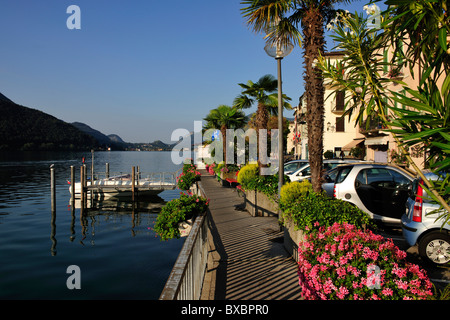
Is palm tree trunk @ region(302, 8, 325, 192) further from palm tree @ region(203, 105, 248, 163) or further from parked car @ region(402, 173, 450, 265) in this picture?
palm tree @ region(203, 105, 248, 163)

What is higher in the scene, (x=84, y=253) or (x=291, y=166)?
(x=291, y=166)

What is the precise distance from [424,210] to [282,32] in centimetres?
639

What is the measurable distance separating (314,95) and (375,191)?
3.28 metres

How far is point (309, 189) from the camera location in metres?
8.66

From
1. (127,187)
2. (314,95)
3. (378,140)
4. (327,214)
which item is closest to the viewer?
(327,214)

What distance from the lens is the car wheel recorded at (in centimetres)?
623

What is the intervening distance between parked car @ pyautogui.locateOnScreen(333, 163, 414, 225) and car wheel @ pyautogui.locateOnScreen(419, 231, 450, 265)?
218cm

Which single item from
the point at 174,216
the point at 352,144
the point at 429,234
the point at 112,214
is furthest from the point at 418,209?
the point at 352,144

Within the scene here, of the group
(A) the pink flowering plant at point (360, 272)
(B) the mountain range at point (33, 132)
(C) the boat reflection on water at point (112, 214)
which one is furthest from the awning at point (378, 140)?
(B) the mountain range at point (33, 132)

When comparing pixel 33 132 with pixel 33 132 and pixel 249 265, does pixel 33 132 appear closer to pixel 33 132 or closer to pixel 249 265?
pixel 33 132

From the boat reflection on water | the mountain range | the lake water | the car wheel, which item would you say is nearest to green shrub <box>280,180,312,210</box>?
the car wheel

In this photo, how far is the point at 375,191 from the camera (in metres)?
9.02
